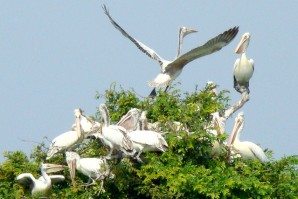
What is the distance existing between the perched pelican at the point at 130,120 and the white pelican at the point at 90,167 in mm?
738

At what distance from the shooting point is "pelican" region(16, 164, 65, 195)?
16172 mm

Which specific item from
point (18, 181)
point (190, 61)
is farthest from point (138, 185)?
point (190, 61)

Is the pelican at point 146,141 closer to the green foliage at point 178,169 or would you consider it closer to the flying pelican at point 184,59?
the green foliage at point 178,169

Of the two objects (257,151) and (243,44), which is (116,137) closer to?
(257,151)

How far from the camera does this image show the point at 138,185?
16438mm

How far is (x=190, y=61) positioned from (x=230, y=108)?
100cm

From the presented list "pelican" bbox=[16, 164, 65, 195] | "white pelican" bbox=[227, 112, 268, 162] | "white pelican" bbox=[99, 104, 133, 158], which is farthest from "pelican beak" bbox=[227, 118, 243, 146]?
"pelican" bbox=[16, 164, 65, 195]

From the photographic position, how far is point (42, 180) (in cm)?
1627

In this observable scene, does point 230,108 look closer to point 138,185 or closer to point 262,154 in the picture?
point 262,154

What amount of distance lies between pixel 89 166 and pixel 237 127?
2.68 meters

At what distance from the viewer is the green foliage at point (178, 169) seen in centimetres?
1596

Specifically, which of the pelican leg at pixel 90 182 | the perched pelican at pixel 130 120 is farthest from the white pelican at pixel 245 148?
the pelican leg at pixel 90 182

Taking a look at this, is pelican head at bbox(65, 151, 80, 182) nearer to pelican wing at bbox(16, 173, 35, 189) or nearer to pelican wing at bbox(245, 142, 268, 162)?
pelican wing at bbox(16, 173, 35, 189)

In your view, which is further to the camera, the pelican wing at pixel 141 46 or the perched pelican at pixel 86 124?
the pelican wing at pixel 141 46
